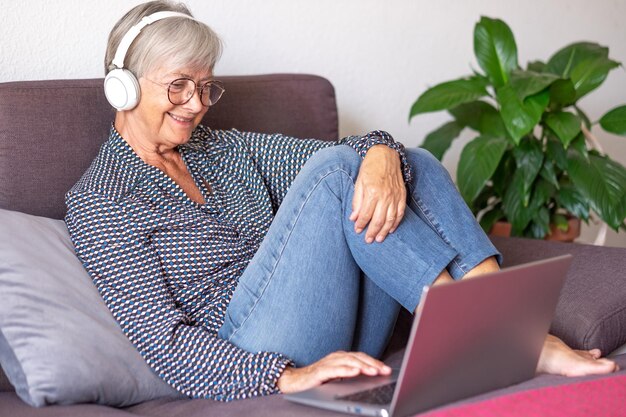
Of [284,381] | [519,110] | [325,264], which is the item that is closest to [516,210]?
[519,110]

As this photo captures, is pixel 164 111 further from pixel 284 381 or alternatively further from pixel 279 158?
pixel 284 381

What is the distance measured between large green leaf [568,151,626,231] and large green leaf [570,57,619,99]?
0.64 feet

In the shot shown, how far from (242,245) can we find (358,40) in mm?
1076

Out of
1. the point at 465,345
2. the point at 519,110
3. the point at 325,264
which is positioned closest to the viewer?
the point at 465,345

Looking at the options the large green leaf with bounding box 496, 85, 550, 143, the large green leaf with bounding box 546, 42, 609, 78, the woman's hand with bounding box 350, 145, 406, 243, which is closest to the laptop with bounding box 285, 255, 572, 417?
the woman's hand with bounding box 350, 145, 406, 243

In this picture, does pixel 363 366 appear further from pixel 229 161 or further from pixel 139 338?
pixel 229 161

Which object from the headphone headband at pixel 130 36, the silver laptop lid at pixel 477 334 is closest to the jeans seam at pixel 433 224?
the silver laptop lid at pixel 477 334

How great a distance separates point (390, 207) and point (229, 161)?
1.62 feet

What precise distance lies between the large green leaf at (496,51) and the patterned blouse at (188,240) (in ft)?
2.57

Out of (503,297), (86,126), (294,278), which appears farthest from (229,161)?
(503,297)

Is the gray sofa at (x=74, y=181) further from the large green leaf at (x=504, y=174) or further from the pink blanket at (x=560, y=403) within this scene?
the large green leaf at (x=504, y=174)

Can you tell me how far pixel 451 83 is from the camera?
2.33m

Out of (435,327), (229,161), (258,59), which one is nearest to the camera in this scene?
(435,327)

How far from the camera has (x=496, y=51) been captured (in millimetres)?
2355
